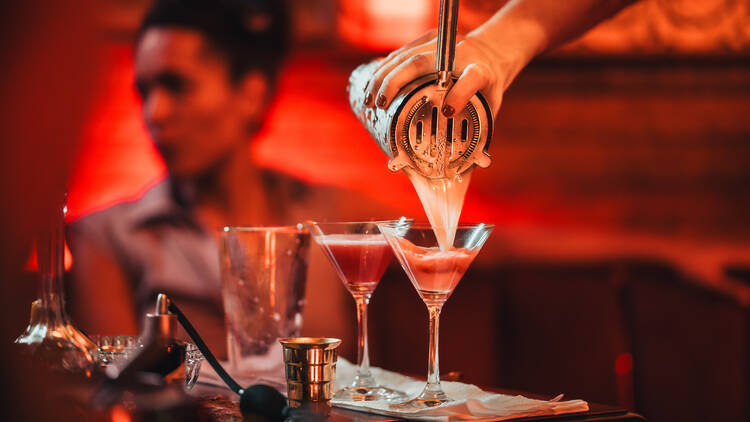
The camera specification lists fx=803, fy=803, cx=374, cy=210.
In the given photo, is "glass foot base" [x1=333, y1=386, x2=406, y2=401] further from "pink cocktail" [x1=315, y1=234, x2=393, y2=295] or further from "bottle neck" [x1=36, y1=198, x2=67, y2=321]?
"bottle neck" [x1=36, y1=198, x2=67, y2=321]

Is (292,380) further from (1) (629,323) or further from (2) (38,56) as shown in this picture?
(1) (629,323)

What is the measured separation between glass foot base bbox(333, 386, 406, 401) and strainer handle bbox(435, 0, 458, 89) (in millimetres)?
384

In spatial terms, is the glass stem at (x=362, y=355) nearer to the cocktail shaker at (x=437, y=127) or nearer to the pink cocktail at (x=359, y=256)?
the pink cocktail at (x=359, y=256)

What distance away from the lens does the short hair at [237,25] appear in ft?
7.97

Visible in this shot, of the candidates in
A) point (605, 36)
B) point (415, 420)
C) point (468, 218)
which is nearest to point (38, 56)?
point (415, 420)

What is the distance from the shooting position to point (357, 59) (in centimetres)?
251

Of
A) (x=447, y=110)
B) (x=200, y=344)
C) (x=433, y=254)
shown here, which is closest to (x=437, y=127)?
(x=447, y=110)

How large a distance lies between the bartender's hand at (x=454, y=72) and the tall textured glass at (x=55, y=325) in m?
0.38

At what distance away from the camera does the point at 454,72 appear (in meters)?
0.96

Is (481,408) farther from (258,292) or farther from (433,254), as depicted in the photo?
(258,292)

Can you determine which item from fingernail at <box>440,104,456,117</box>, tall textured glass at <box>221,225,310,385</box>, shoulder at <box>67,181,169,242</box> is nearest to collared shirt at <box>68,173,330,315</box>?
shoulder at <box>67,181,169,242</box>

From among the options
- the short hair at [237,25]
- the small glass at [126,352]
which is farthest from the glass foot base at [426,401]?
the short hair at [237,25]

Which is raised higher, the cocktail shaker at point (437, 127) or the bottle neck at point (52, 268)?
the cocktail shaker at point (437, 127)

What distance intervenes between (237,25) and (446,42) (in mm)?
1699
